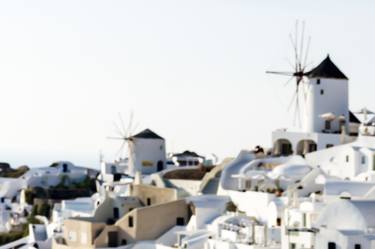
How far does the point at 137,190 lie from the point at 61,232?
3.72m

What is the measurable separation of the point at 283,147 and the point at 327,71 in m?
3.85

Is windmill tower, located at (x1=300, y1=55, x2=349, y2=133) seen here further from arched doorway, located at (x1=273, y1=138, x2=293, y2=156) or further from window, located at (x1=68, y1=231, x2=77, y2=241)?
window, located at (x1=68, y1=231, x2=77, y2=241)

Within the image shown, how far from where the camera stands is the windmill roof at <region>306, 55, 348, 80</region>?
46156 millimetres

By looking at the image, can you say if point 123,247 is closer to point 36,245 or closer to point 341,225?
point 36,245

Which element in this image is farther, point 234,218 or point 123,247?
point 123,247

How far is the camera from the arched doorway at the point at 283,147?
4584cm

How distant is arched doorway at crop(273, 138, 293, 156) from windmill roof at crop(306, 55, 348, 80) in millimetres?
3128

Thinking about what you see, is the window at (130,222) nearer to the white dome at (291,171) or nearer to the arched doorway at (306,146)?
the white dome at (291,171)

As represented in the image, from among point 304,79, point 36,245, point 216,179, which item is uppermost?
point 304,79

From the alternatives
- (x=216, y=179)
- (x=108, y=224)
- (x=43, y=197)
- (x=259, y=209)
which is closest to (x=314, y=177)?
(x=259, y=209)

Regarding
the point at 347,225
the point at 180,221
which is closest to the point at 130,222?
the point at 180,221

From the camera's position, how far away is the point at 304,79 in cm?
4731

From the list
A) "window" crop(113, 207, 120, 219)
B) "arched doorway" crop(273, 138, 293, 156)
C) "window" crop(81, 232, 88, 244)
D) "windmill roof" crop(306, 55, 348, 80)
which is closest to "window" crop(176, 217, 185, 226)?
"window" crop(113, 207, 120, 219)

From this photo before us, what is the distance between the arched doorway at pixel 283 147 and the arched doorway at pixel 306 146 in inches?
19.4
